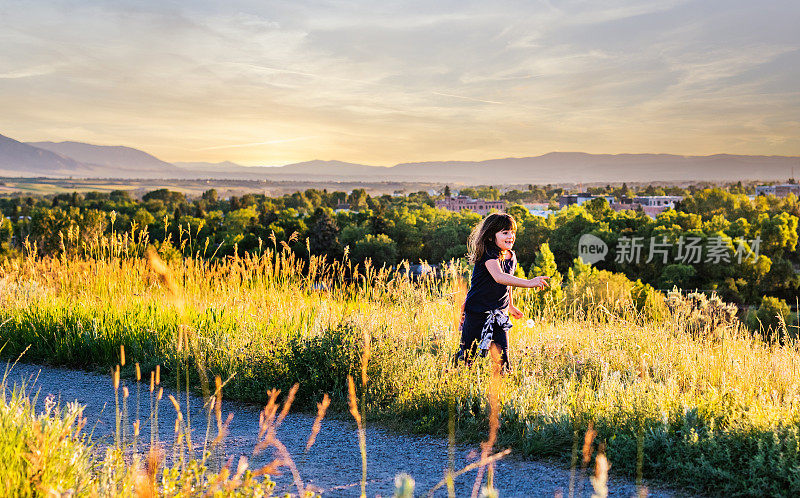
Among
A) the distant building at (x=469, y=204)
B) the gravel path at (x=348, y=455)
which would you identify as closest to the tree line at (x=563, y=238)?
the gravel path at (x=348, y=455)

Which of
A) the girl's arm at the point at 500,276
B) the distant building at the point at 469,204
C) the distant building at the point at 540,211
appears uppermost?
the distant building at the point at 469,204

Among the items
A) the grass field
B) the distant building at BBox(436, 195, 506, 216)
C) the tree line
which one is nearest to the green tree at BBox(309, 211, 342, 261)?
the tree line

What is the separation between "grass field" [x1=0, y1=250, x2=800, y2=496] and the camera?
3361mm

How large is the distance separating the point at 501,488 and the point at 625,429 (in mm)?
999

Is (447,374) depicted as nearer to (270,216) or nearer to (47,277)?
(47,277)

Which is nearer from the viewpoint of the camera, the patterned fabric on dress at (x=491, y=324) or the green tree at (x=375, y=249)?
the patterned fabric on dress at (x=491, y=324)

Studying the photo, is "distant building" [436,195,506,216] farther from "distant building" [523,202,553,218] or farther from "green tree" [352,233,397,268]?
"green tree" [352,233,397,268]

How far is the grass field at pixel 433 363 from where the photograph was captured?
3361mm

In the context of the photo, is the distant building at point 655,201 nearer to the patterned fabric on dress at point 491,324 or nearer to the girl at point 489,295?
the girl at point 489,295

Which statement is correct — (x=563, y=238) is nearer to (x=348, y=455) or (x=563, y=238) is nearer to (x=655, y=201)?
(x=348, y=455)

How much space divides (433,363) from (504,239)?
1226 mm

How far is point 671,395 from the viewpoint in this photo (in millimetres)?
3812

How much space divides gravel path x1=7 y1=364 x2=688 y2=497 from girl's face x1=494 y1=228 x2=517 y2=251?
5.96 ft

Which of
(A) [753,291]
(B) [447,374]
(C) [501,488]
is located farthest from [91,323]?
(A) [753,291]
